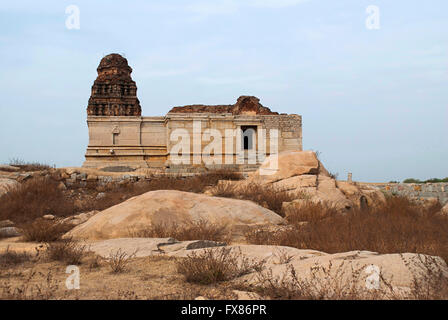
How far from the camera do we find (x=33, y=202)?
31.8 feet

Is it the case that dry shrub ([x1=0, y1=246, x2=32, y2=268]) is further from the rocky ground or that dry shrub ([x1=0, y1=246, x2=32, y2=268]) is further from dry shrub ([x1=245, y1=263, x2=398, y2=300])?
dry shrub ([x1=245, y1=263, x2=398, y2=300])

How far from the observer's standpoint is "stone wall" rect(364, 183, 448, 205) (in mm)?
13500

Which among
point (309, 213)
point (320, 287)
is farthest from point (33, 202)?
point (320, 287)

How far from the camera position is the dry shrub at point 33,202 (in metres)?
9.05

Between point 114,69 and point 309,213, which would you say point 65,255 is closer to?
point 309,213

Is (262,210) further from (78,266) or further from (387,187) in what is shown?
(387,187)

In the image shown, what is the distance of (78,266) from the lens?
4195 mm

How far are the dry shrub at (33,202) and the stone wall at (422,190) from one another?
11.2m

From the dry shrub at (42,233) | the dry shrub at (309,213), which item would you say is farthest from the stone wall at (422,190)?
the dry shrub at (42,233)

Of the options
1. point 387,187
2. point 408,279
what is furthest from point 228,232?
point 387,187

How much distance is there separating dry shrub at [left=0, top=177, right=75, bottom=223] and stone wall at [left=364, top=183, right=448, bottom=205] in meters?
11.2

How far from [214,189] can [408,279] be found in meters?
7.85
